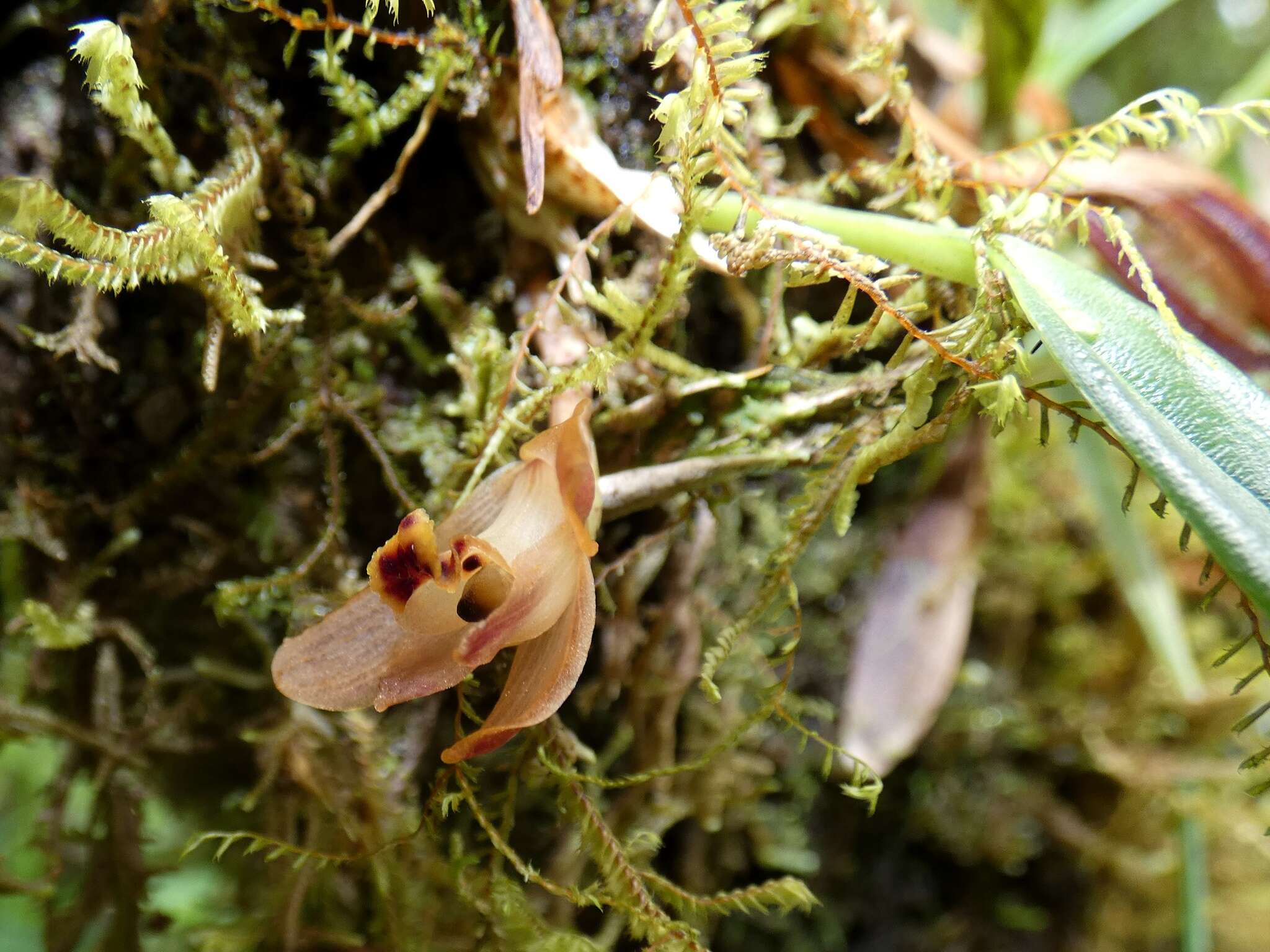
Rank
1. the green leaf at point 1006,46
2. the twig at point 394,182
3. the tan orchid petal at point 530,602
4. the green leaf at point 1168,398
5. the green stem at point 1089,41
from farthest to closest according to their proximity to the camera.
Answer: the green stem at point 1089,41, the green leaf at point 1006,46, the twig at point 394,182, the tan orchid petal at point 530,602, the green leaf at point 1168,398

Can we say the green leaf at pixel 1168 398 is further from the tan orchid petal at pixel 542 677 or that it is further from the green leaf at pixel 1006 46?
the green leaf at pixel 1006 46

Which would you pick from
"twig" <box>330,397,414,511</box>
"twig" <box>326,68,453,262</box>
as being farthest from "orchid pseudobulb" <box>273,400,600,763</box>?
"twig" <box>326,68,453,262</box>

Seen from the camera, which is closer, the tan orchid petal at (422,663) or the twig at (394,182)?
the tan orchid petal at (422,663)

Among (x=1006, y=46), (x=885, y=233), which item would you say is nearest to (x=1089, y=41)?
(x=1006, y=46)

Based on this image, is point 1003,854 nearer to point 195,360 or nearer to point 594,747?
point 594,747

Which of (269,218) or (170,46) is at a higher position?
(170,46)

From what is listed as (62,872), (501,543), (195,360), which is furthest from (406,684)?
(62,872)

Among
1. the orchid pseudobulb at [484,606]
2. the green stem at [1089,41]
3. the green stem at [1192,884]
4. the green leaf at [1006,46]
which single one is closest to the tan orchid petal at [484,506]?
the orchid pseudobulb at [484,606]
